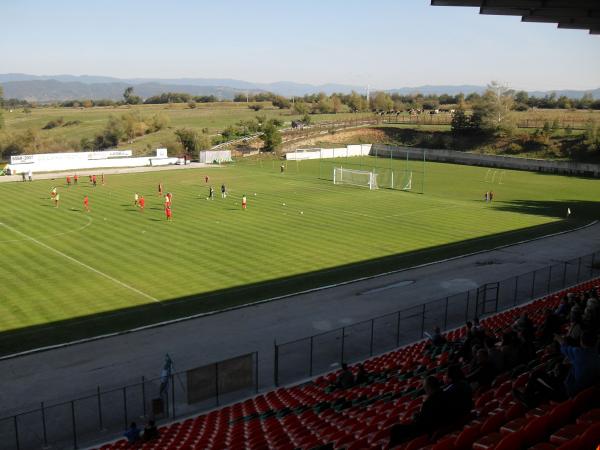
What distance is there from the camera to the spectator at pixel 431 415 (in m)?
7.39

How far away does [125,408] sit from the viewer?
1351 centimetres

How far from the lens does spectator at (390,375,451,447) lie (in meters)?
7.39

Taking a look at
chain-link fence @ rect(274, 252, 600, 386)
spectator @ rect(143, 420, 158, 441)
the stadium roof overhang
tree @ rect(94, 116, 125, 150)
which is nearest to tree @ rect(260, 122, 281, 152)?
tree @ rect(94, 116, 125, 150)

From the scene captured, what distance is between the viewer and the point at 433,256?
31.3 meters

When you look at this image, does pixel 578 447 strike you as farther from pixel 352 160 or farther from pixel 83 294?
pixel 352 160

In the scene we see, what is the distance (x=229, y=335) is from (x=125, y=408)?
6584mm

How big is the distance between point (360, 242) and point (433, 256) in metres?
4.92

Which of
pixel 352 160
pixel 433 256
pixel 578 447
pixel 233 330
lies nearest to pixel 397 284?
pixel 433 256

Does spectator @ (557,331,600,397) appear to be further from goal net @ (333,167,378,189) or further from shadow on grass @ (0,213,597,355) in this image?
goal net @ (333,167,378,189)

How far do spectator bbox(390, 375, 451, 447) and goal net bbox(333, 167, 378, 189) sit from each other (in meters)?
51.1

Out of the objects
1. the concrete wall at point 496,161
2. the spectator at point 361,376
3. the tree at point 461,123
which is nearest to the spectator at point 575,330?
the spectator at point 361,376

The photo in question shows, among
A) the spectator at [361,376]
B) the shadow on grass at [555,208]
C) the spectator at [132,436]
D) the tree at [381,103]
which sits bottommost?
the shadow on grass at [555,208]

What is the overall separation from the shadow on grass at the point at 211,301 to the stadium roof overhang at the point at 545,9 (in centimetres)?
1198

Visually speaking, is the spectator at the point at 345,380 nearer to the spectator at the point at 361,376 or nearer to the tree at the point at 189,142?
the spectator at the point at 361,376
